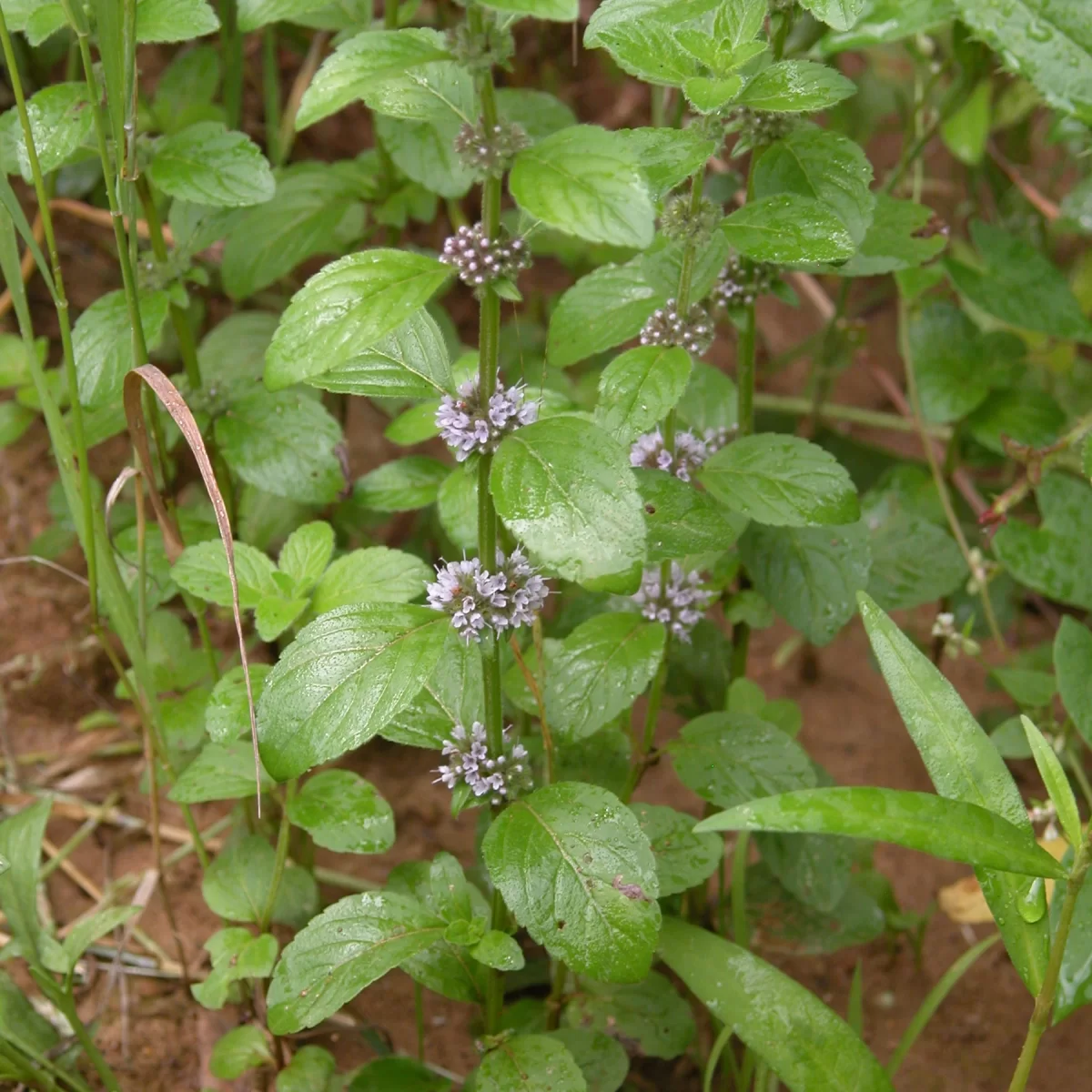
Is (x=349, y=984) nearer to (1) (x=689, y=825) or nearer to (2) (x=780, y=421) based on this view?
(1) (x=689, y=825)

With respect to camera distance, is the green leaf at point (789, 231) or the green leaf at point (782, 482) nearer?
the green leaf at point (789, 231)

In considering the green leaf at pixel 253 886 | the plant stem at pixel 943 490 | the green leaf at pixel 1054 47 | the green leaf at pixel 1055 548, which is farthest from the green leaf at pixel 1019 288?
the green leaf at pixel 253 886

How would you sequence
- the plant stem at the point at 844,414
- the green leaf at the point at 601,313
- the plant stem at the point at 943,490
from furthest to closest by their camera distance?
the plant stem at the point at 844,414 < the plant stem at the point at 943,490 < the green leaf at the point at 601,313

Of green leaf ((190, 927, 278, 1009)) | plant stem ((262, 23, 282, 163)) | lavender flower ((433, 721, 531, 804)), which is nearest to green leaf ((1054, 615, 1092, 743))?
lavender flower ((433, 721, 531, 804))

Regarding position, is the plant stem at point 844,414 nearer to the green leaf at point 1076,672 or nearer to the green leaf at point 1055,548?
the green leaf at point 1055,548

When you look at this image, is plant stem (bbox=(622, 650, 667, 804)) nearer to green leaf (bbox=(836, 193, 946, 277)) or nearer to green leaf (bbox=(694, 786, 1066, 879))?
green leaf (bbox=(694, 786, 1066, 879))

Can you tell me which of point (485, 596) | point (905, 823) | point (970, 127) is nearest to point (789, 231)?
point (485, 596)

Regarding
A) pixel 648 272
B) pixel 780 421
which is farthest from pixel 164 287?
pixel 780 421
